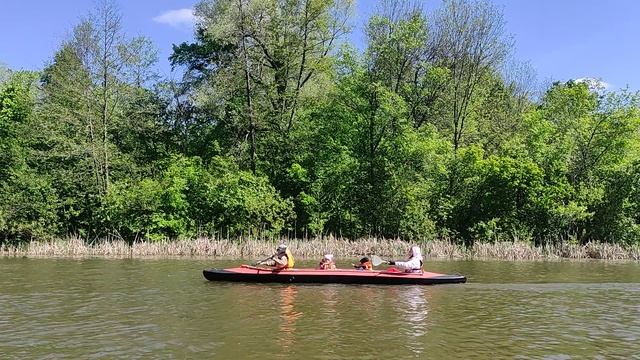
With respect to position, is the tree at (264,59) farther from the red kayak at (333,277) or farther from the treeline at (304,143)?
the red kayak at (333,277)

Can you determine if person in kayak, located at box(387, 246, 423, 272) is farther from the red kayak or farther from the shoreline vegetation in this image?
the shoreline vegetation

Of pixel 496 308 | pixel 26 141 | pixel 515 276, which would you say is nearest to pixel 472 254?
pixel 515 276

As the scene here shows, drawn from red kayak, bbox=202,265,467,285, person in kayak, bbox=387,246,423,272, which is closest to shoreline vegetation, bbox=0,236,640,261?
red kayak, bbox=202,265,467,285

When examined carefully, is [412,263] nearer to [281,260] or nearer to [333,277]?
[333,277]

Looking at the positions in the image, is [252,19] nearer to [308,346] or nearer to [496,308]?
[496,308]

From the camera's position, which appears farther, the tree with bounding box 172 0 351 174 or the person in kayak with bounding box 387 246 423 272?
the tree with bounding box 172 0 351 174

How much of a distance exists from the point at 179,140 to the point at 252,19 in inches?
323

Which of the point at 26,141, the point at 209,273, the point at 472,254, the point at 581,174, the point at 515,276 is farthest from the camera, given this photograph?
the point at 26,141

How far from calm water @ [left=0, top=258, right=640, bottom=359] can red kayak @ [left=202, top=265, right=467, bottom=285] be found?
35 cm

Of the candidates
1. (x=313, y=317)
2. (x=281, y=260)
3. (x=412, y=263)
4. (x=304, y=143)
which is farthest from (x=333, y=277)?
(x=304, y=143)

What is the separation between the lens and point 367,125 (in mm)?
31859

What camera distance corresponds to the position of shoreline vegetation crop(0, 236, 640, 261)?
84.8 feet

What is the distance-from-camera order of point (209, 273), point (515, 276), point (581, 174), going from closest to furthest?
point (209, 273) → point (515, 276) → point (581, 174)

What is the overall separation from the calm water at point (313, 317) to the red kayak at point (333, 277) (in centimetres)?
35
